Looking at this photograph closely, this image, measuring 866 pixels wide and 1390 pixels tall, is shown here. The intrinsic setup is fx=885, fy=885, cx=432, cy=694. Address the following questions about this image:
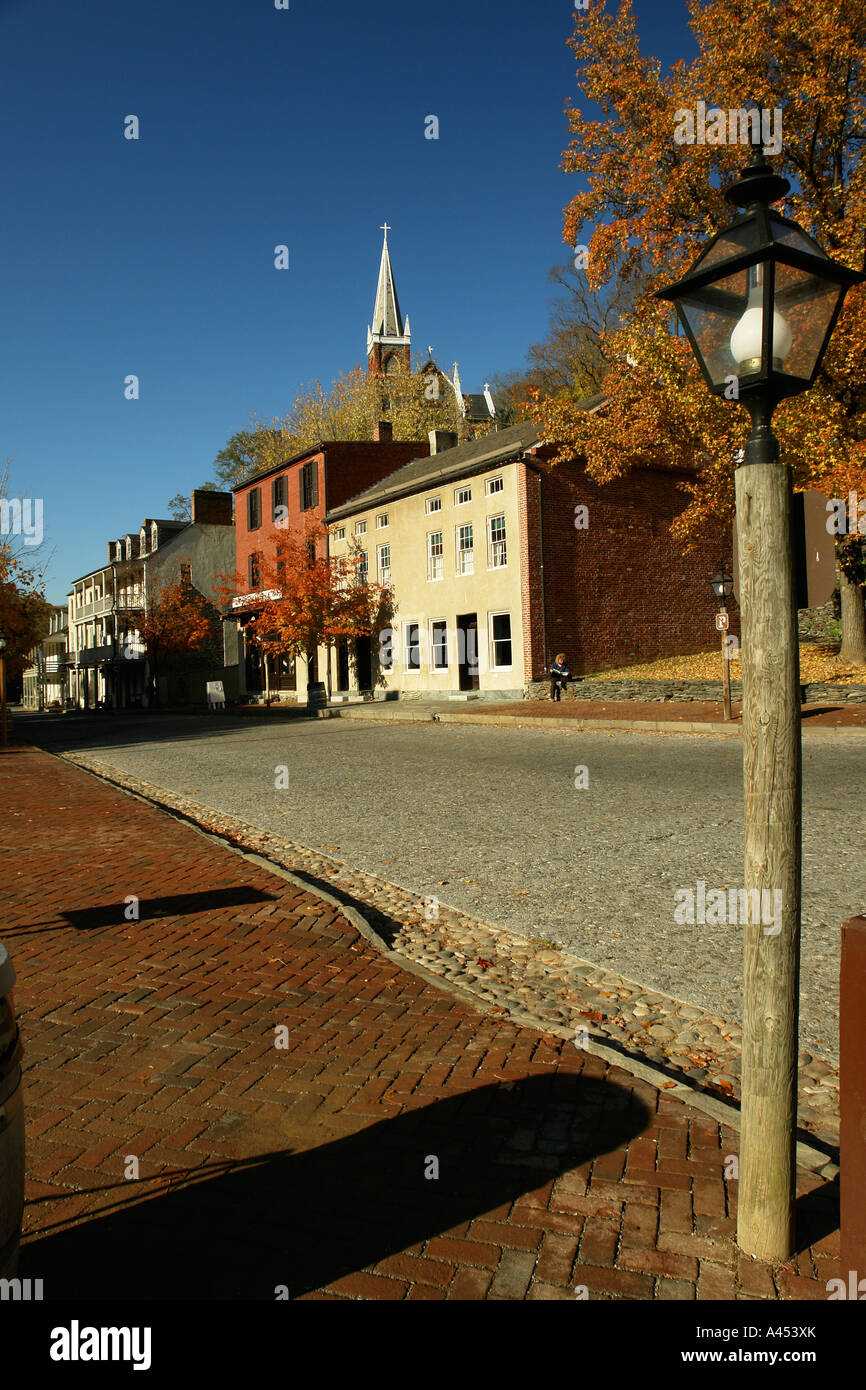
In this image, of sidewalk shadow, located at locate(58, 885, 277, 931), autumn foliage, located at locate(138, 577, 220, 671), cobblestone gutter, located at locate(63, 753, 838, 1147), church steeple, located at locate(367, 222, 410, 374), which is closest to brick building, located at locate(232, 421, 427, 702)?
autumn foliage, located at locate(138, 577, 220, 671)

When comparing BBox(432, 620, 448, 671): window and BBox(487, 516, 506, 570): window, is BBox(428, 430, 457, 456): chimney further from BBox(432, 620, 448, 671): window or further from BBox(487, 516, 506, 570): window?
BBox(487, 516, 506, 570): window

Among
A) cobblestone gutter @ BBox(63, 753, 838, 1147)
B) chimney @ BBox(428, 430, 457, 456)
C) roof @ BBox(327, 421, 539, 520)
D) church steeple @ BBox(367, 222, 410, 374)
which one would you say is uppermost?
church steeple @ BBox(367, 222, 410, 374)

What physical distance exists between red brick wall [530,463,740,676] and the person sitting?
7.50ft

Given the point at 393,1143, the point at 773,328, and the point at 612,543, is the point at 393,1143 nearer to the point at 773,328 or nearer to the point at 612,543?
the point at 773,328

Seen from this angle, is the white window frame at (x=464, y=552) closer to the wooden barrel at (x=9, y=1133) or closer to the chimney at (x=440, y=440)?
the chimney at (x=440, y=440)

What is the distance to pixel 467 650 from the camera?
3011 centimetres

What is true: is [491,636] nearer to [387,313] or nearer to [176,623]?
[176,623]

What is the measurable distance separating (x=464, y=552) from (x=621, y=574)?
540 cm

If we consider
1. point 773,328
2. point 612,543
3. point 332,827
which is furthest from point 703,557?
point 773,328

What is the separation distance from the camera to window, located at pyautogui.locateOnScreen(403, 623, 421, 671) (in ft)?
107

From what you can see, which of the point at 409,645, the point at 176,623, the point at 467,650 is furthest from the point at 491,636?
the point at 176,623

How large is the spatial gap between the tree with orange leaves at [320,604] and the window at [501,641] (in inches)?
262
